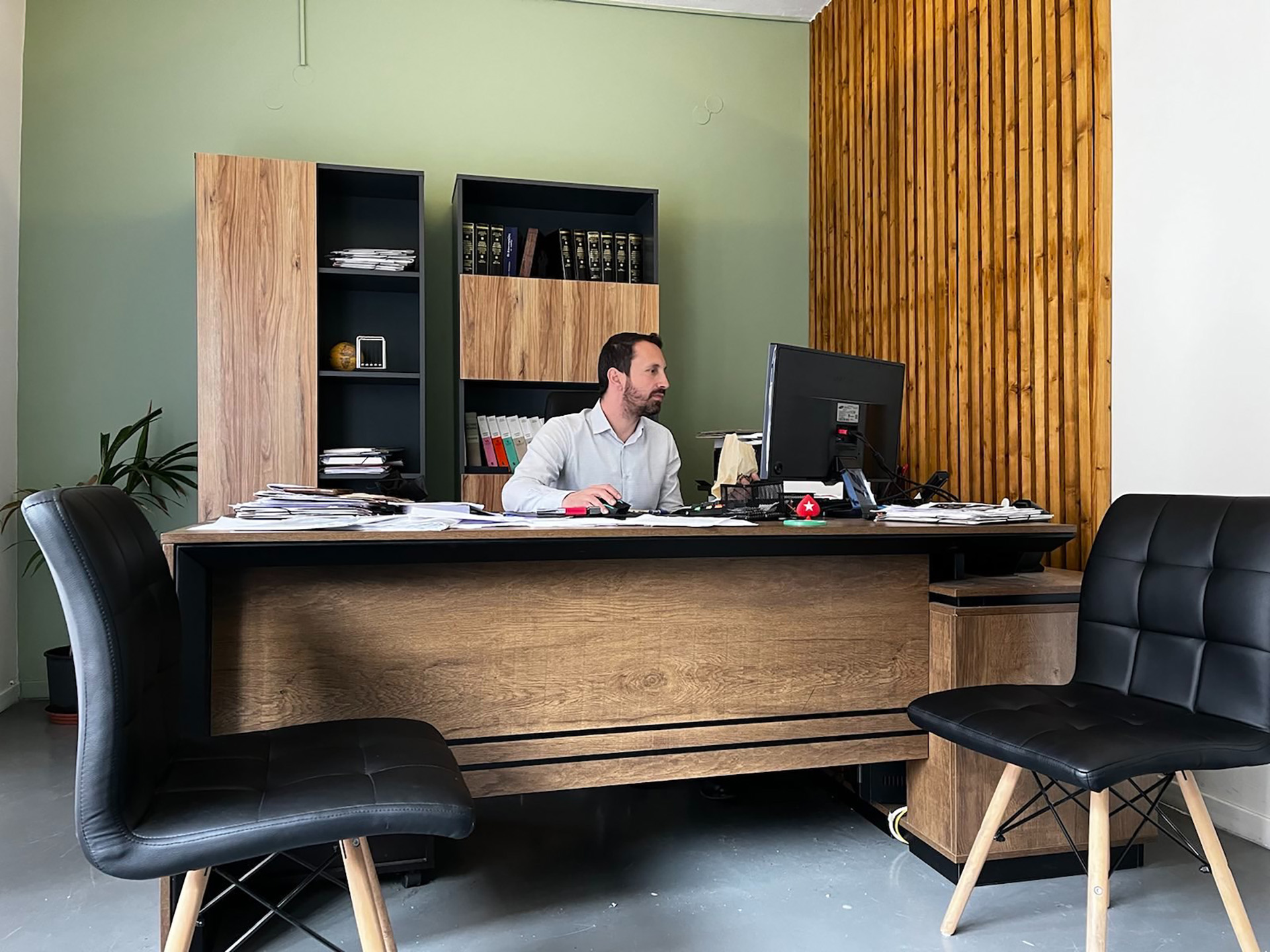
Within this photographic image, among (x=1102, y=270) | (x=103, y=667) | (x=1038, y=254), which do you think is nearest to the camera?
(x=103, y=667)

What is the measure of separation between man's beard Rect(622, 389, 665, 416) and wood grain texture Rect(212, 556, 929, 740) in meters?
1.08

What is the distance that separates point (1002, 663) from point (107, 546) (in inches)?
75.8

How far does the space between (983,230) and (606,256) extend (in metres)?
1.64

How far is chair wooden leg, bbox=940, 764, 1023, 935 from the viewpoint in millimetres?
1855

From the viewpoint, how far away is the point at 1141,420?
2.73 metres

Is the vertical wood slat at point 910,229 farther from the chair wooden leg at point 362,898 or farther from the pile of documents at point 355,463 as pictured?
the chair wooden leg at point 362,898

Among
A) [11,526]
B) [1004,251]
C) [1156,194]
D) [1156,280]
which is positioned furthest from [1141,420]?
[11,526]

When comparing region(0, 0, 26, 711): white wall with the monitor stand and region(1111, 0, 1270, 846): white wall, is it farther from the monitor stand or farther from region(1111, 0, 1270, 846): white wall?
region(1111, 0, 1270, 846): white wall

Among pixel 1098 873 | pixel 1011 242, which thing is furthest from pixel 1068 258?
pixel 1098 873

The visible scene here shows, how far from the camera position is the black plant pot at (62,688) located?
12.0 feet

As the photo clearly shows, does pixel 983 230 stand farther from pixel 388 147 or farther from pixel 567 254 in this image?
pixel 388 147

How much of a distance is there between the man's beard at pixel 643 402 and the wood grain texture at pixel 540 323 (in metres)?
0.98

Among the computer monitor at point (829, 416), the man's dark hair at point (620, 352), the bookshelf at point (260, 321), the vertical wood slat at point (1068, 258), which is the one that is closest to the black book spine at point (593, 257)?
the bookshelf at point (260, 321)

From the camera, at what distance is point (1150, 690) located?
192 cm
